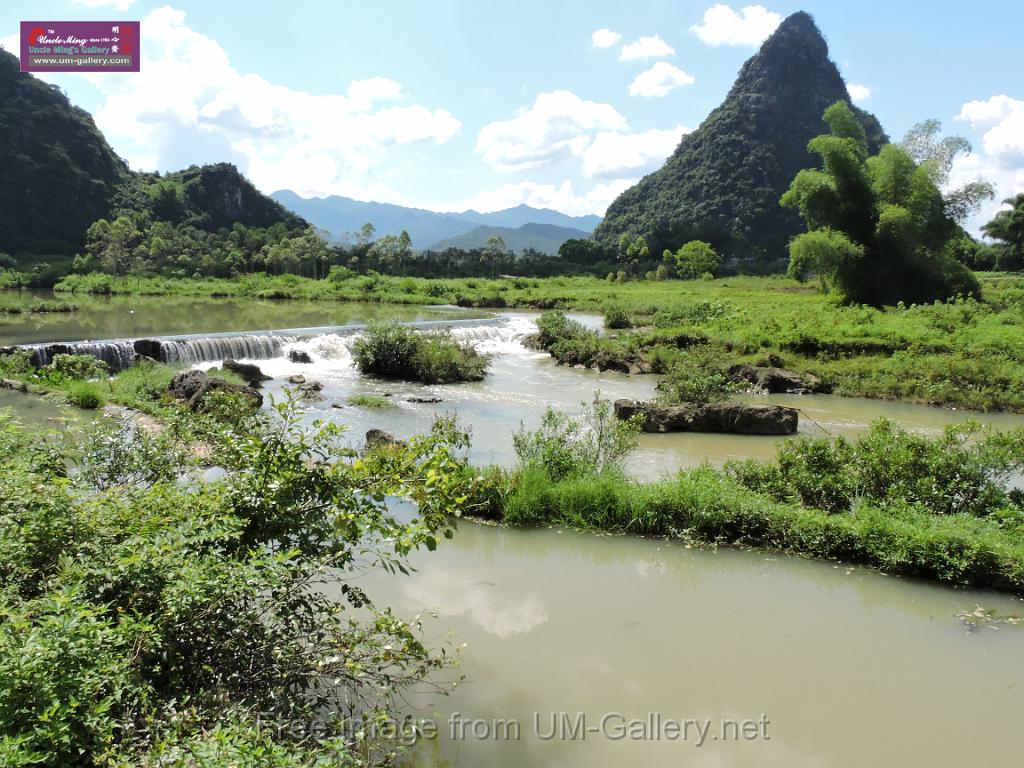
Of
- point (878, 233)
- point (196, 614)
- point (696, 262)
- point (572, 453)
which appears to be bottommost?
point (572, 453)

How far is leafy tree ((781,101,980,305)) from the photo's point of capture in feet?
79.0

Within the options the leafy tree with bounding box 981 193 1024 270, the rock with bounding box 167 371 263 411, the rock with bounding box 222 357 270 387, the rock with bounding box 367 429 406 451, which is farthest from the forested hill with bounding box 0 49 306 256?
the leafy tree with bounding box 981 193 1024 270

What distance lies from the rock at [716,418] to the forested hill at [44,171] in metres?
68.2

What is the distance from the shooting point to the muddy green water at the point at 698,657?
3852 mm

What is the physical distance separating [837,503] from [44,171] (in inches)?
3141

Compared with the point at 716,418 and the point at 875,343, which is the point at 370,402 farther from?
the point at 875,343

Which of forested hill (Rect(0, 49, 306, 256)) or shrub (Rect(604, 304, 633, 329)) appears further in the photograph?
forested hill (Rect(0, 49, 306, 256))

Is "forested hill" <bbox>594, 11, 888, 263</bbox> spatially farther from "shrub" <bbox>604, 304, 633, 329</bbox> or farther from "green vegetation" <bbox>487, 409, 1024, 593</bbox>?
"green vegetation" <bbox>487, 409, 1024, 593</bbox>

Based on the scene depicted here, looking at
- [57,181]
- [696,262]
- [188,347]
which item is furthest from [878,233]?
[57,181]

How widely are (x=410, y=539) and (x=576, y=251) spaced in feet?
243

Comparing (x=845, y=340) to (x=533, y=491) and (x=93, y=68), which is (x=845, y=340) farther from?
(x=93, y=68)

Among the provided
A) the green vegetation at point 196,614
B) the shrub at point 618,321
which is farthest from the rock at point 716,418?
the shrub at point 618,321

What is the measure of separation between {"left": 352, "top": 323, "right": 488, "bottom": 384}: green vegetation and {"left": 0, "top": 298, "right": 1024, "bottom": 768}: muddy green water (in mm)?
9819

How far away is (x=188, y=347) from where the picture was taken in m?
18.1
